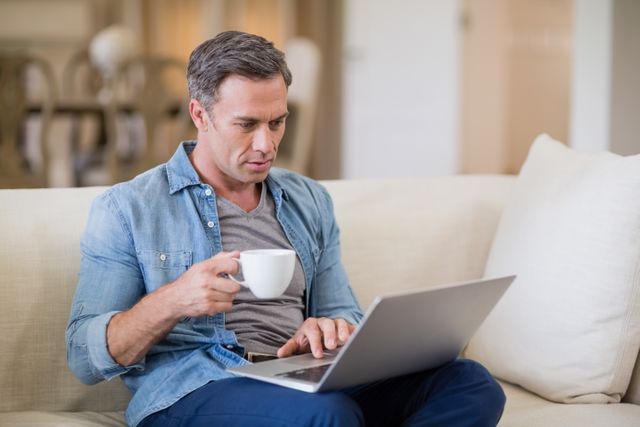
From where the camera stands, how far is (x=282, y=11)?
6914 millimetres

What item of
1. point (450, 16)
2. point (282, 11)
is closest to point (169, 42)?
point (282, 11)

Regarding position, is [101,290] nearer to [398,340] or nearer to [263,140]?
[263,140]

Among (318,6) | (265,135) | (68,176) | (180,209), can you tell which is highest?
(318,6)

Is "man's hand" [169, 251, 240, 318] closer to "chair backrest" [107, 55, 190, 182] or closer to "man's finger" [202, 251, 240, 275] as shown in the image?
"man's finger" [202, 251, 240, 275]

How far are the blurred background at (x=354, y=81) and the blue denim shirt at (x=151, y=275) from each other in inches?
98.1

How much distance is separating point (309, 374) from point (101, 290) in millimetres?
371

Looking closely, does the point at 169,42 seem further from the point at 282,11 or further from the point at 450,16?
the point at 450,16

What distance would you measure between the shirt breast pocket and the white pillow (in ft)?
2.15

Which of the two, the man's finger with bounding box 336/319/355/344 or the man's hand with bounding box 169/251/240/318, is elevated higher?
the man's hand with bounding box 169/251/240/318

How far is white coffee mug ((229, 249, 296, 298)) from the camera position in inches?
48.9

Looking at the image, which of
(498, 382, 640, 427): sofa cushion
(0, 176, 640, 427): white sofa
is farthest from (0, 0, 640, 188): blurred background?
(498, 382, 640, 427): sofa cushion

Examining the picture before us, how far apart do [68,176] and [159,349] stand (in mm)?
3418

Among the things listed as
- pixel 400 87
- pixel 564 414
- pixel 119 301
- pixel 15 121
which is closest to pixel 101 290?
pixel 119 301

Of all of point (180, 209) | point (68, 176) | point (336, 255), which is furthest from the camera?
point (68, 176)
